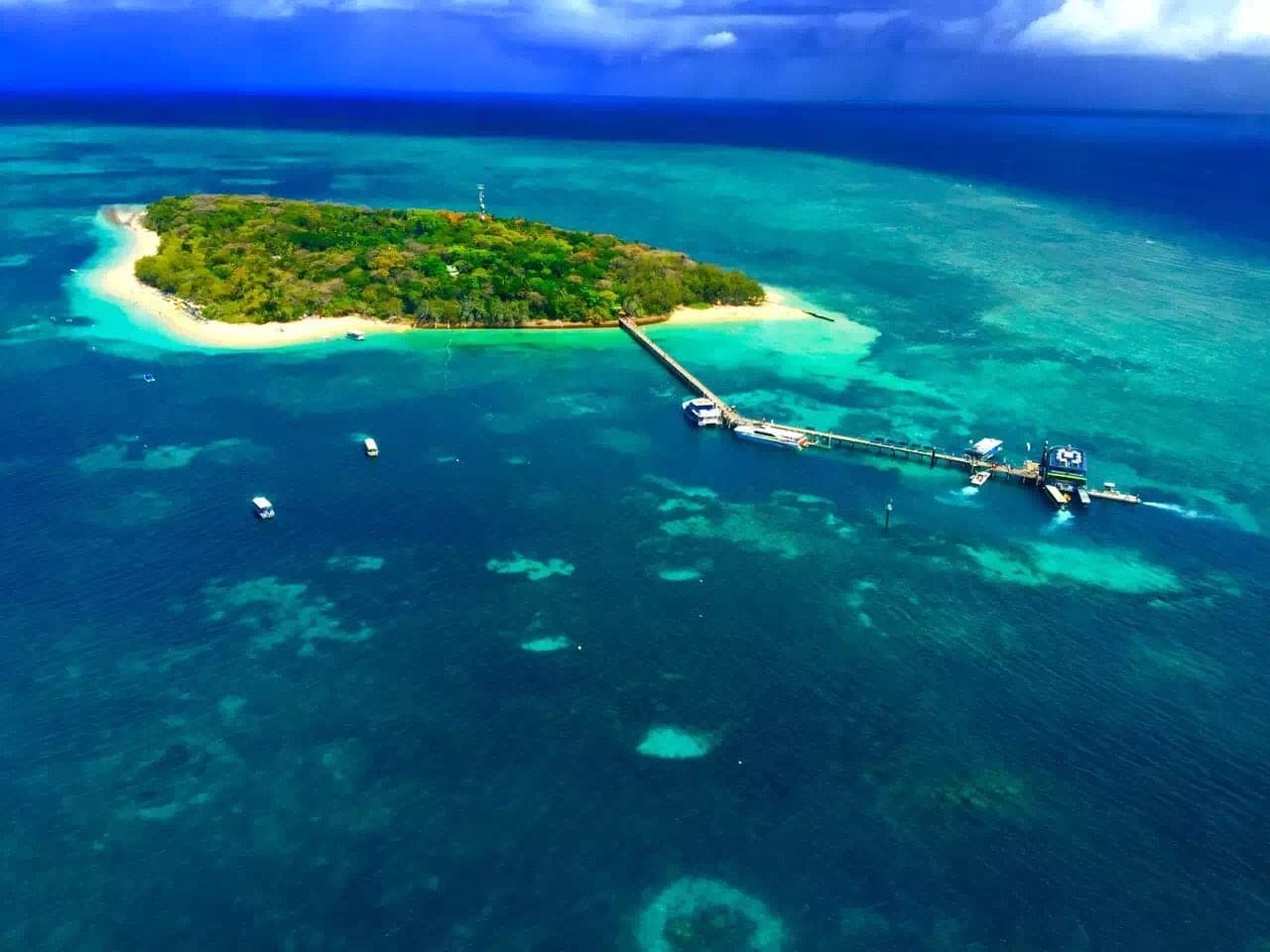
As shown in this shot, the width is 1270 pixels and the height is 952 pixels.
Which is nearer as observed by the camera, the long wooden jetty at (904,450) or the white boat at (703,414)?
the long wooden jetty at (904,450)

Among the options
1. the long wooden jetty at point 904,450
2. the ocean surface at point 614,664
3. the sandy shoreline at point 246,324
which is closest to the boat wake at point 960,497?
the ocean surface at point 614,664

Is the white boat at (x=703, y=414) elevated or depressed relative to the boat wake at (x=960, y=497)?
elevated

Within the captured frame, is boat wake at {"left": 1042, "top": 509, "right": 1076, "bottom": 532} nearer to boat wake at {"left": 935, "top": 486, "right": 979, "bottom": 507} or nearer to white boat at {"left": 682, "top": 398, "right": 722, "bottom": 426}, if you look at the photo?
boat wake at {"left": 935, "top": 486, "right": 979, "bottom": 507}

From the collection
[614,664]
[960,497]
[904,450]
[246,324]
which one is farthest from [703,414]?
[246,324]

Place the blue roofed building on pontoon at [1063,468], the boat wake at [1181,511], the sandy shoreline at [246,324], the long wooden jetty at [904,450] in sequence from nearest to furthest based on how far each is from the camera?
the boat wake at [1181,511] < the blue roofed building on pontoon at [1063,468] < the long wooden jetty at [904,450] < the sandy shoreline at [246,324]

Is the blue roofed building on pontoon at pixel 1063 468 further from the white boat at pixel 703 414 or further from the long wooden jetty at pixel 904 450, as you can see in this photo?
the white boat at pixel 703 414

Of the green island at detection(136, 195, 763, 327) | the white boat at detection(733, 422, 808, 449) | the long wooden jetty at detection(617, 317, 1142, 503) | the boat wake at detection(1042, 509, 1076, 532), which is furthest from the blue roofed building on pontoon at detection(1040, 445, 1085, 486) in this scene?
the green island at detection(136, 195, 763, 327)

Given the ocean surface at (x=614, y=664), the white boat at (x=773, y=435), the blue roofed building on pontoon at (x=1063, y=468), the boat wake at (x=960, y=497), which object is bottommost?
the ocean surface at (x=614, y=664)
